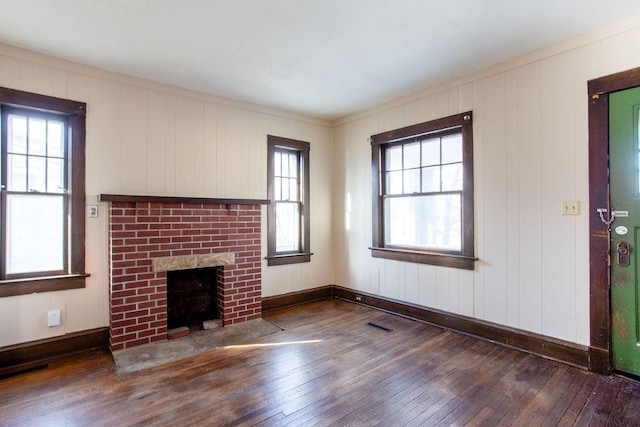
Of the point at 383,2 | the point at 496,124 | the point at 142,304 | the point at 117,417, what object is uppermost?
the point at 383,2

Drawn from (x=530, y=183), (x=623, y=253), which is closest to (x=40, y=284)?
(x=530, y=183)

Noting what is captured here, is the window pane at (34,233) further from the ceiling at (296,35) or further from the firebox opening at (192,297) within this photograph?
the ceiling at (296,35)

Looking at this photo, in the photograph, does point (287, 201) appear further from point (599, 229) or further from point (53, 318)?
point (599, 229)

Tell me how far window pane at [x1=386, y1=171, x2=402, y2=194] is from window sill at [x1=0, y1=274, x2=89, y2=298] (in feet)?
11.3

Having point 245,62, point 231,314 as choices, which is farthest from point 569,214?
point 231,314

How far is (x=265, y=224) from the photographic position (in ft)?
14.2

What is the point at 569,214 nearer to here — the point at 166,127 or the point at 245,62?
the point at 245,62

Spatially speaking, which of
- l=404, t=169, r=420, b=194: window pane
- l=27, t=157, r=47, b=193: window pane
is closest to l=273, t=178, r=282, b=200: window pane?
l=404, t=169, r=420, b=194: window pane

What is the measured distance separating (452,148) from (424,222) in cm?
90

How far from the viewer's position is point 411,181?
13.2 feet

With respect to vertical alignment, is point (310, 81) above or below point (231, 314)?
above

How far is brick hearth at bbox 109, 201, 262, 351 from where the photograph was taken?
3100mm

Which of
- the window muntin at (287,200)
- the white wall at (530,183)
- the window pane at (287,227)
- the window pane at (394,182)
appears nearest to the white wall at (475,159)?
the white wall at (530,183)

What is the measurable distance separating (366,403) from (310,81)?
9.94ft
